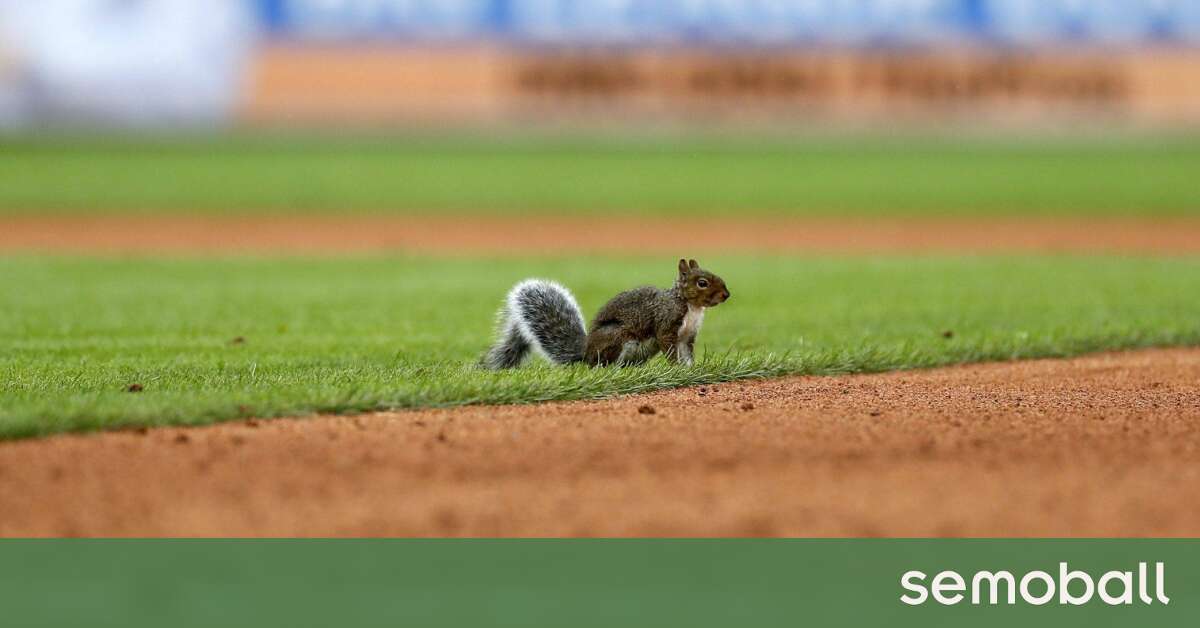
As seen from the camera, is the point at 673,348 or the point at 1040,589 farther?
the point at 673,348

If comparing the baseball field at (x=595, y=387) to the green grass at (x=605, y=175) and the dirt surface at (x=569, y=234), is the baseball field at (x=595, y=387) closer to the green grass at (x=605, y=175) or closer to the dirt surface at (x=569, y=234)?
the dirt surface at (x=569, y=234)

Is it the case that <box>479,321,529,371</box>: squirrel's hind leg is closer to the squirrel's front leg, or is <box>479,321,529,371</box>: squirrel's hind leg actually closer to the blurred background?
the squirrel's front leg

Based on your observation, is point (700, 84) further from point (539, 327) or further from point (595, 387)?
point (595, 387)

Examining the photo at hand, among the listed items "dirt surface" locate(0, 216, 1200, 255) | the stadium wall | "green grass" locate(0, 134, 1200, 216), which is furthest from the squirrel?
the stadium wall

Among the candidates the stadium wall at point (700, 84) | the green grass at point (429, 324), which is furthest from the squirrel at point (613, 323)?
the stadium wall at point (700, 84)

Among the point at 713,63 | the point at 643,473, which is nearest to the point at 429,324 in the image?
the point at 643,473
